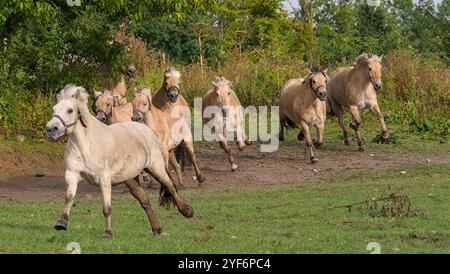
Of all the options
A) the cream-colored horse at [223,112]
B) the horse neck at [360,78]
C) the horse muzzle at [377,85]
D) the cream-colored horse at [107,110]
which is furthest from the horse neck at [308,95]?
the cream-colored horse at [107,110]

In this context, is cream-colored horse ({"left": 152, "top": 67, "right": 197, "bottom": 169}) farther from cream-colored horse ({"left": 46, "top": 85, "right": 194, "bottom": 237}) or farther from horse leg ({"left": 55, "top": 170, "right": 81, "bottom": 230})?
horse leg ({"left": 55, "top": 170, "right": 81, "bottom": 230})

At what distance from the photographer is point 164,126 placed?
20.1 metres

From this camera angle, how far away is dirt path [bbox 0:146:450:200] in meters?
20.4

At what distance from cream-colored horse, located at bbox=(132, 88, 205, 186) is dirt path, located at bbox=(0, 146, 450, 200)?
0.67 m

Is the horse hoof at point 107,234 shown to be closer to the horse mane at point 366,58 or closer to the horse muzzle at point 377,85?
the horse muzzle at point 377,85

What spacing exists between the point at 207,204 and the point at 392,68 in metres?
17.9

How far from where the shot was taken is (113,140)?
13.0 meters

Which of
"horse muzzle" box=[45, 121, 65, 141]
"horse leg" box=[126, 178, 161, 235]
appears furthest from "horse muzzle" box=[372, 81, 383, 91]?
"horse muzzle" box=[45, 121, 65, 141]

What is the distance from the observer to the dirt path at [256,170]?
66.9 ft

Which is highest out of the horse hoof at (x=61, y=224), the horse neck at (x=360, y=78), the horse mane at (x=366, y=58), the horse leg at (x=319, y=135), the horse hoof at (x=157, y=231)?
the horse mane at (x=366, y=58)

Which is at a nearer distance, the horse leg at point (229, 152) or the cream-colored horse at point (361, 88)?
the horse leg at point (229, 152)

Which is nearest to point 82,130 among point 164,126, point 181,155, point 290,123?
point 164,126

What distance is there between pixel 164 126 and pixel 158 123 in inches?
7.2
